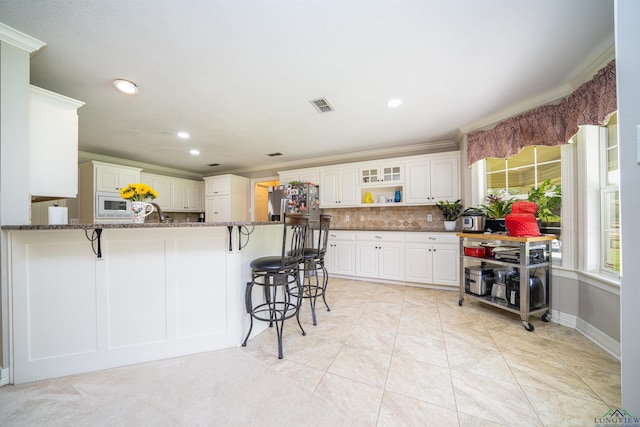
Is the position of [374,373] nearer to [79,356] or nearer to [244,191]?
[79,356]

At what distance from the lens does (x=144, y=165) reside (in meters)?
4.94

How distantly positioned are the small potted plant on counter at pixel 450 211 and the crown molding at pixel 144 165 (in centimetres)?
593

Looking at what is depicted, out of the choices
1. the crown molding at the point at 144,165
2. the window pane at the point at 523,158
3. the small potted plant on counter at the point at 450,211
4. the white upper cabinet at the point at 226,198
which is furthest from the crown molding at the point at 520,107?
the crown molding at the point at 144,165

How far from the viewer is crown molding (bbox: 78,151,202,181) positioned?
4.14 m

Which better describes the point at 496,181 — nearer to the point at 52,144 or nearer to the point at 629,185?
the point at 629,185

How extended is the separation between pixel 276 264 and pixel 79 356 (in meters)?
1.48

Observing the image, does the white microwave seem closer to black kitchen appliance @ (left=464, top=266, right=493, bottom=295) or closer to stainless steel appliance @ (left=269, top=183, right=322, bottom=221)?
stainless steel appliance @ (left=269, top=183, right=322, bottom=221)

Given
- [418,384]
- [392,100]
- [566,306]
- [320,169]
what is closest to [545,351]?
[566,306]

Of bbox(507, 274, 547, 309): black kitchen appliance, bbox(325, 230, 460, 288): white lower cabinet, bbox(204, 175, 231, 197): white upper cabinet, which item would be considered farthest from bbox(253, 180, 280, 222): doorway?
bbox(507, 274, 547, 309): black kitchen appliance

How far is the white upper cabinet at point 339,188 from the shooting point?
4324 millimetres

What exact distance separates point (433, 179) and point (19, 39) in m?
4.52

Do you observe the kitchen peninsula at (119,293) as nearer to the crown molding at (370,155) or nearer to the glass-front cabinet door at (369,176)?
the glass-front cabinet door at (369,176)

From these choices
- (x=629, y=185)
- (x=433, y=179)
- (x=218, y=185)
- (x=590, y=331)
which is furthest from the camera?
(x=218, y=185)

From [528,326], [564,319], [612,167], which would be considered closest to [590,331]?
[564,319]
